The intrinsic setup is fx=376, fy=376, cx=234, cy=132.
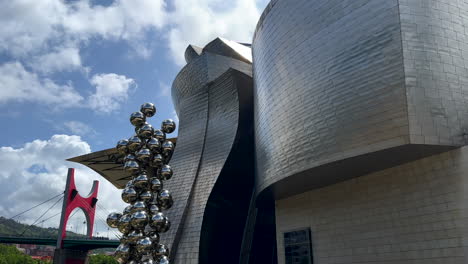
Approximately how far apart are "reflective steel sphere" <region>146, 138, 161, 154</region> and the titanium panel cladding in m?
5.10

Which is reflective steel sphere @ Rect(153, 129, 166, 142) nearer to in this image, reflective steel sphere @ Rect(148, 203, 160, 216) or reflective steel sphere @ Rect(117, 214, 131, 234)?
reflective steel sphere @ Rect(148, 203, 160, 216)

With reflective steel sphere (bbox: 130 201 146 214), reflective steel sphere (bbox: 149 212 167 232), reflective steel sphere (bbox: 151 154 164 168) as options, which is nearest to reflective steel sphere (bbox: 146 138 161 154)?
reflective steel sphere (bbox: 151 154 164 168)

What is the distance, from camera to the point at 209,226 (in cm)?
1727

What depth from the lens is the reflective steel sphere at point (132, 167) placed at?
9.04 metres

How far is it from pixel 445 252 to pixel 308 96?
6.03 m

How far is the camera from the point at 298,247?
14781 mm

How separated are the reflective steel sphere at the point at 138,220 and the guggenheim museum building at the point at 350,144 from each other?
5901 mm

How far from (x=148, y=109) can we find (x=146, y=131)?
101 cm

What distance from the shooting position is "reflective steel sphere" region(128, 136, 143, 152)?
9367 mm

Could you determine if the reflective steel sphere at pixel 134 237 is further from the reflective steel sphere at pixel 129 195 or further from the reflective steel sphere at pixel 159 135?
the reflective steel sphere at pixel 159 135

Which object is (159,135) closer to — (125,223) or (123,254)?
(125,223)

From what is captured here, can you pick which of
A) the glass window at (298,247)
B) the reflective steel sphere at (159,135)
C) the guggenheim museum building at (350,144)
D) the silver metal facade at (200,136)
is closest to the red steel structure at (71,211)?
the silver metal facade at (200,136)

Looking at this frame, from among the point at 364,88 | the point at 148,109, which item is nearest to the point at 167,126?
the point at 148,109

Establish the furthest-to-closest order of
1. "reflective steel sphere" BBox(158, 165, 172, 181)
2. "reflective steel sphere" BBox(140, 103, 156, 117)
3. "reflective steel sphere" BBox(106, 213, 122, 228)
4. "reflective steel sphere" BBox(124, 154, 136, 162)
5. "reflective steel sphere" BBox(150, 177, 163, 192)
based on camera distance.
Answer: "reflective steel sphere" BBox(140, 103, 156, 117), "reflective steel sphere" BBox(158, 165, 172, 181), "reflective steel sphere" BBox(124, 154, 136, 162), "reflective steel sphere" BBox(150, 177, 163, 192), "reflective steel sphere" BBox(106, 213, 122, 228)
